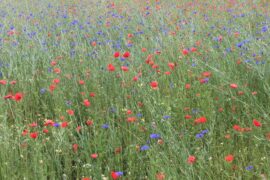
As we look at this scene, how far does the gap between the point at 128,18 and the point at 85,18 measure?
0.74m

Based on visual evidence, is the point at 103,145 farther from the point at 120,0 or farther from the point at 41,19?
the point at 120,0

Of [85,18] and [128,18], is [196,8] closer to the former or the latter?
[128,18]

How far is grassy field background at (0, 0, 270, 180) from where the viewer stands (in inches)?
81.9

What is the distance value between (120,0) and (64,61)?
14.6 ft

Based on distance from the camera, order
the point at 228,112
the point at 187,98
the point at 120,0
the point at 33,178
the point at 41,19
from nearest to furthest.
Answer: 1. the point at 33,178
2. the point at 228,112
3. the point at 187,98
4. the point at 41,19
5. the point at 120,0

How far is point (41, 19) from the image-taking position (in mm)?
6262

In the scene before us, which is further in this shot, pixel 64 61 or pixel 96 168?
pixel 64 61

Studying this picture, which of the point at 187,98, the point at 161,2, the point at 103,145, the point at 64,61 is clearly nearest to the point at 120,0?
the point at 161,2

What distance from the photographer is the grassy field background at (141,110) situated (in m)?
2.08

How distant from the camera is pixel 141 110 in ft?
8.50

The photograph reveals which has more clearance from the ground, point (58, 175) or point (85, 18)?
point (85, 18)

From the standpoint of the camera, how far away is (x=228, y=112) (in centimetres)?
261

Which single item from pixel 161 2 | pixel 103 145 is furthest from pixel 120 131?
pixel 161 2

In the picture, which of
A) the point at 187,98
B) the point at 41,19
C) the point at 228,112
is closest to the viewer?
the point at 228,112
